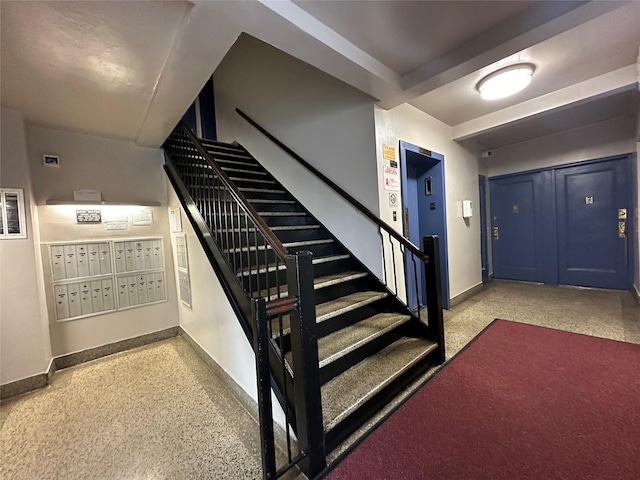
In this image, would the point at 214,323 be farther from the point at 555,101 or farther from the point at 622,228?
the point at 622,228

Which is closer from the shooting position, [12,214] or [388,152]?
[12,214]

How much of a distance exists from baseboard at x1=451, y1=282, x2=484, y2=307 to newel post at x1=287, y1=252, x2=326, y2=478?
296 centimetres

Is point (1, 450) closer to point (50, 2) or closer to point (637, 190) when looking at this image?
point (50, 2)

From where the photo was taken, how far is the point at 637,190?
3.52 metres

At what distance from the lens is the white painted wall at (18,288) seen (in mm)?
2199

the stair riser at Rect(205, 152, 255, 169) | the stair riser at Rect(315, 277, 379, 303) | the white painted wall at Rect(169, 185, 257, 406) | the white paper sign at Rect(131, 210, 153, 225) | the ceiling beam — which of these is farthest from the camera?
the stair riser at Rect(205, 152, 255, 169)

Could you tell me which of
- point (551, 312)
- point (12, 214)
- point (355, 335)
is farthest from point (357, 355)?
point (12, 214)

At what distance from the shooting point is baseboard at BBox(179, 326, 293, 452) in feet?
5.22

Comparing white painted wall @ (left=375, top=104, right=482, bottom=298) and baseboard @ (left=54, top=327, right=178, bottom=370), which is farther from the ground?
white painted wall @ (left=375, top=104, right=482, bottom=298)

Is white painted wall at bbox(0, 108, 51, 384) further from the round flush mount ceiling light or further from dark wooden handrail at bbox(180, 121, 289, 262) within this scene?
the round flush mount ceiling light

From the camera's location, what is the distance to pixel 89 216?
114 inches

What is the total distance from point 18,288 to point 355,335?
289cm

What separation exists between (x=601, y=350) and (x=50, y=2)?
4.49m

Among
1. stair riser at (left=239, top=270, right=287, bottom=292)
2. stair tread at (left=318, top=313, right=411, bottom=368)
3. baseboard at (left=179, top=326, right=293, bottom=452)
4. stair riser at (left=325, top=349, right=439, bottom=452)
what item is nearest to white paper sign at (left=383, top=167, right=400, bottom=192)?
stair tread at (left=318, top=313, right=411, bottom=368)
